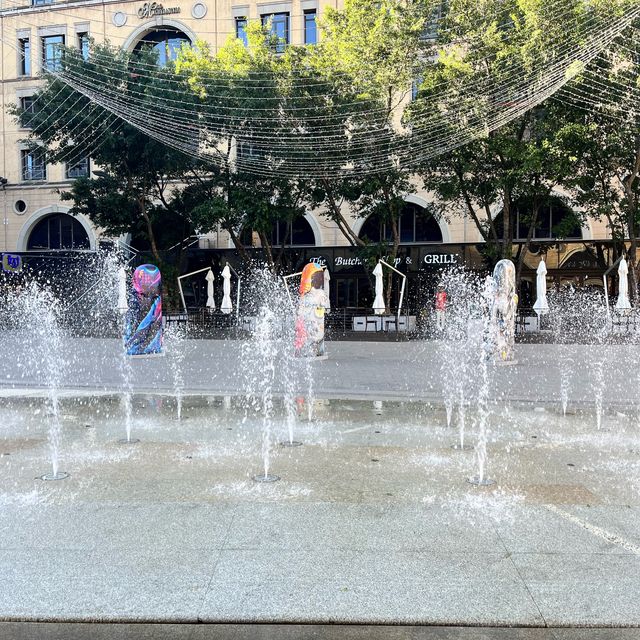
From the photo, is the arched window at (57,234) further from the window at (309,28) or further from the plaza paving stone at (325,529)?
the plaza paving stone at (325,529)

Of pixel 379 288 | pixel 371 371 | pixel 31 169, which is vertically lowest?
pixel 371 371

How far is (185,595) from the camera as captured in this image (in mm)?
3689

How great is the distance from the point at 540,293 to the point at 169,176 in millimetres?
16269

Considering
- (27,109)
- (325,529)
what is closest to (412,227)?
(27,109)

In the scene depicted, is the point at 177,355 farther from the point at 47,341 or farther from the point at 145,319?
the point at 47,341

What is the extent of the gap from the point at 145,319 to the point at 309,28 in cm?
2254

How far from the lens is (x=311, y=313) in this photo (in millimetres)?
15812

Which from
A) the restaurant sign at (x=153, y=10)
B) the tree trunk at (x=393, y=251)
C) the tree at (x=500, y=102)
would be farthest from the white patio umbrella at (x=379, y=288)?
the restaurant sign at (x=153, y=10)

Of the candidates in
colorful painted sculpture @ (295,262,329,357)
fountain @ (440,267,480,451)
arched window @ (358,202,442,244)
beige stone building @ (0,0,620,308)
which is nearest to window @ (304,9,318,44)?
beige stone building @ (0,0,620,308)

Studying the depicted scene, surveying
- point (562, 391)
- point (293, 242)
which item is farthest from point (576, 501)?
point (293, 242)

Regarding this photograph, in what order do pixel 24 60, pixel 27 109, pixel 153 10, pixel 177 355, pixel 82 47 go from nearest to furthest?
pixel 177 355 → pixel 27 109 → pixel 153 10 → pixel 82 47 → pixel 24 60

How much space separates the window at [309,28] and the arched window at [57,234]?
16.3 m

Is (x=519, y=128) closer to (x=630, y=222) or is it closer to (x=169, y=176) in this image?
(x=630, y=222)

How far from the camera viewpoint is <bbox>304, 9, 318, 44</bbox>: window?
1315 inches
